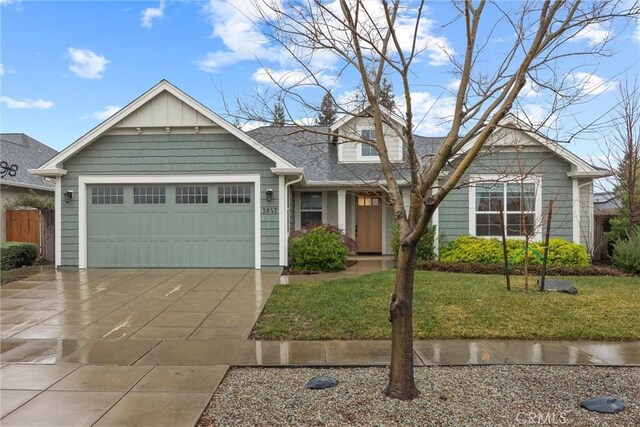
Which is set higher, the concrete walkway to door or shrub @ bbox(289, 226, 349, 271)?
shrub @ bbox(289, 226, 349, 271)

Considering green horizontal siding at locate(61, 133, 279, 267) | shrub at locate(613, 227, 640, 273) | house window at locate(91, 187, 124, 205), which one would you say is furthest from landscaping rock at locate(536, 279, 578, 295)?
house window at locate(91, 187, 124, 205)

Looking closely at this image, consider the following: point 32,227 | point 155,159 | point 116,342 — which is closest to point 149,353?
point 116,342

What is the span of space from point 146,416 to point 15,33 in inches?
356

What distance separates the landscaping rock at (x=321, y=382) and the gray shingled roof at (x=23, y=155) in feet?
49.8

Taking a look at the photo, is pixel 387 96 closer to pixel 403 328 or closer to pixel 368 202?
pixel 403 328

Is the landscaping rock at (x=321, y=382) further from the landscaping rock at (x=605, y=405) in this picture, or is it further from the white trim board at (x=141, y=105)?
the white trim board at (x=141, y=105)

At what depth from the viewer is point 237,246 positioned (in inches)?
454

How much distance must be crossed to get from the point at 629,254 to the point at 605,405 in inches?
369

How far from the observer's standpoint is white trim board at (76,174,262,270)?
11398mm

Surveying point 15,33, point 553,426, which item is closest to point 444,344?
point 553,426

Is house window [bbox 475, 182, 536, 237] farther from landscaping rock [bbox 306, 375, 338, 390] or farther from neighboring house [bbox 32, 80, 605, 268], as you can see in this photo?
landscaping rock [bbox 306, 375, 338, 390]

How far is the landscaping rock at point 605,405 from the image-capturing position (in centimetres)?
337

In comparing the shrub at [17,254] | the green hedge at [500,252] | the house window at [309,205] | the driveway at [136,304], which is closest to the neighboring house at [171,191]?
the driveway at [136,304]

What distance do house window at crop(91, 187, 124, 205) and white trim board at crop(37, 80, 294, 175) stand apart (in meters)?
1.14
